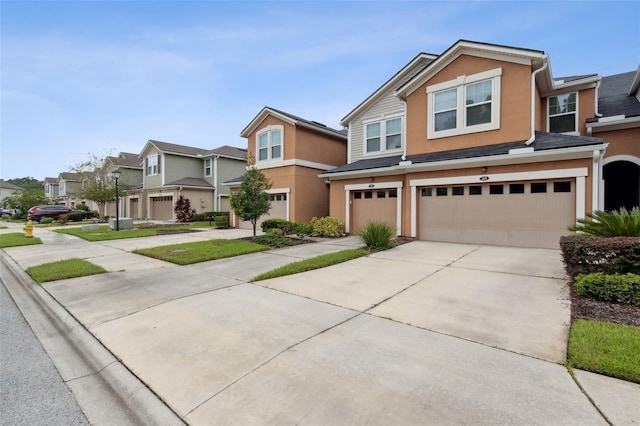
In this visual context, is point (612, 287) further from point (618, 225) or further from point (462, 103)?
point (462, 103)

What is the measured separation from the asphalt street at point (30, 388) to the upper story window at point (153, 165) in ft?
86.1

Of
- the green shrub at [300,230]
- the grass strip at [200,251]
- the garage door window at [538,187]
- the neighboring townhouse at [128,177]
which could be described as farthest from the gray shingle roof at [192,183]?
the garage door window at [538,187]

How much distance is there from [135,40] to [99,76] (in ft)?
Answer: 15.2

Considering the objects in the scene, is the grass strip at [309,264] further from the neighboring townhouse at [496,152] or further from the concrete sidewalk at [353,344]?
the neighboring townhouse at [496,152]

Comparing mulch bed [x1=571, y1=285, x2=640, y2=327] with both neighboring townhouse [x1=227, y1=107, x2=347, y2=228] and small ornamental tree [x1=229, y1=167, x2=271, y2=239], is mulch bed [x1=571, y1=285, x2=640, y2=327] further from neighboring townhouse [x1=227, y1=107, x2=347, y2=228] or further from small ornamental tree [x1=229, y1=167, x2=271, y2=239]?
neighboring townhouse [x1=227, y1=107, x2=347, y2=228]

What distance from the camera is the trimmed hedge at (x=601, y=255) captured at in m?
4.82

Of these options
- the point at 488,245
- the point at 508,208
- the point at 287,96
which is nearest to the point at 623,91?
the point at 508,208

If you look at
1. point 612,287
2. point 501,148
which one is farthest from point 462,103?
point 612,287

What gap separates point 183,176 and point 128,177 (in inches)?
356

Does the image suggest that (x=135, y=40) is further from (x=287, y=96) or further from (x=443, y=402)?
(x=443, y=402)

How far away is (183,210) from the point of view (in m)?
24.2

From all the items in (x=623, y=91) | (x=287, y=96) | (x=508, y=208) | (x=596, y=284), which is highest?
(x=287, y=96)

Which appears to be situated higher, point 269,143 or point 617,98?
point 617,98

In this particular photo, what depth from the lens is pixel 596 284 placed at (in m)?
4.65
